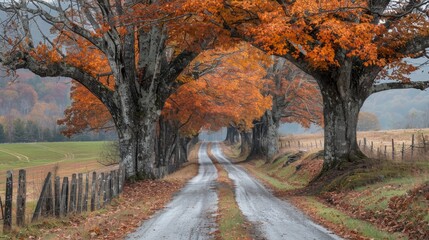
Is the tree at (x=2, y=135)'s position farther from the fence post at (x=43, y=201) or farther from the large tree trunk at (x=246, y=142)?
the fence post at (x=43, y=201)

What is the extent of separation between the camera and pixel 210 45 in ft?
65.4

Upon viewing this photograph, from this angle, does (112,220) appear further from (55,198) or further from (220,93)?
(220,93)

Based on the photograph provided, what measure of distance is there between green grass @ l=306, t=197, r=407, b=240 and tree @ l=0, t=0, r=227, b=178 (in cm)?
862

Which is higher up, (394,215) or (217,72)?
(217,72)

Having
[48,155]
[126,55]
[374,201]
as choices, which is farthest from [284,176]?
[48,155]

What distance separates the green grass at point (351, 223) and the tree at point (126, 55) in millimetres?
8615

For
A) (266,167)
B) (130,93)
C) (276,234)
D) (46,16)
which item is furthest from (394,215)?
(266,167)

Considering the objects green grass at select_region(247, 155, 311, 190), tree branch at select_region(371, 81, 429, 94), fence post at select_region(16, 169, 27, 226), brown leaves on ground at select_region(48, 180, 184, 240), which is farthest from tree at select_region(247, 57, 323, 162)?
fence post at select_region(16, 169, 27, 226)

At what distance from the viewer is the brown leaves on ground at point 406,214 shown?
939 cm

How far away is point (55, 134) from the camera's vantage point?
451ft

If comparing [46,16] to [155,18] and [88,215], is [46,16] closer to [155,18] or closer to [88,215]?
[155,18]

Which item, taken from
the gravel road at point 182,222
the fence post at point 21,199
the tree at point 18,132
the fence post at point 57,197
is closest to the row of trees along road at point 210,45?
the gravel road at point 182,222

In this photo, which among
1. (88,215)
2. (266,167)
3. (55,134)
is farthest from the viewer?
(55,134)

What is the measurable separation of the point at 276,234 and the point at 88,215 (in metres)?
5.78
